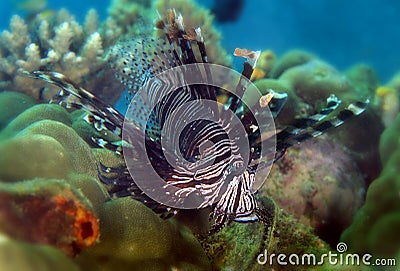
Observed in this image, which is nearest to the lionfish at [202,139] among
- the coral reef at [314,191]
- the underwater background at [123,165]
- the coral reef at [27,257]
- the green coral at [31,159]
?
the underwater background at [123,165]

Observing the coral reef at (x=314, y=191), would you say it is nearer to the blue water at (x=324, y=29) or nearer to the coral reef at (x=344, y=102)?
the coral reef at (x=344, y=102)

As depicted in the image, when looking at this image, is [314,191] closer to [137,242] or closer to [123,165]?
[123,165]

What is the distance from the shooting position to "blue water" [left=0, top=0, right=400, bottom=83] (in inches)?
1555

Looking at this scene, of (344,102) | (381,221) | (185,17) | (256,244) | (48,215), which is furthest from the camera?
(185,17)

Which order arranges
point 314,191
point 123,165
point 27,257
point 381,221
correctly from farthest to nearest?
1. point 314,191
2. point 381,221
3. point 123,165
4. point 27,257

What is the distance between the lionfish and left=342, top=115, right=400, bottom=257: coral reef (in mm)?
1093

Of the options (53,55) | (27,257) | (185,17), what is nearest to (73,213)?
(27,257)

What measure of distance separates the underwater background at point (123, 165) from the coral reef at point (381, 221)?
1 centimetres

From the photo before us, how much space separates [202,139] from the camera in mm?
2510

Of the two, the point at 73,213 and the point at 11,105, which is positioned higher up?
the point at 11,105

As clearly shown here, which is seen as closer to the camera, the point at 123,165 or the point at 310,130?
the point at 310,130

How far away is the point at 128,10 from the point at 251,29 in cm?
3777

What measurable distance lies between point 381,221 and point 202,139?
1.71 m

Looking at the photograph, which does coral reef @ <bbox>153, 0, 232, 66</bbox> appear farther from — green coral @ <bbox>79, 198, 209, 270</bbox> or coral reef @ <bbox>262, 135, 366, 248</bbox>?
green coral @ <bbox>79, 198, 209, 270</bbox>
